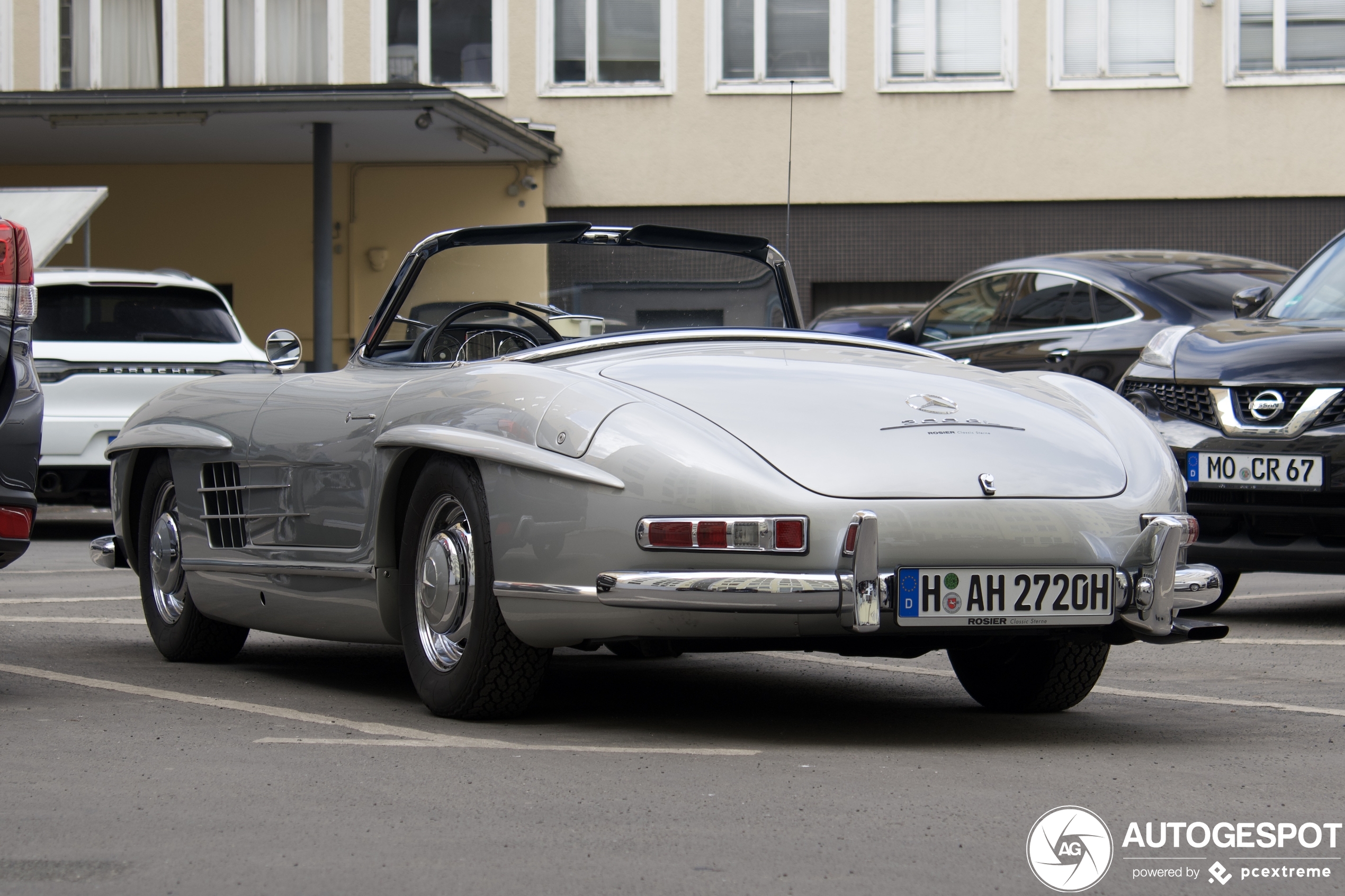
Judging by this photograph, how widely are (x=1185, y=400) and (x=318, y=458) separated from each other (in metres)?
3.75

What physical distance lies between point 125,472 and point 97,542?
0.36 m

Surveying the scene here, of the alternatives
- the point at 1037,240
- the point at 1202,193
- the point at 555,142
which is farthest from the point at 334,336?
the point at 1202,193

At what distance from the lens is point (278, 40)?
24.8 meters

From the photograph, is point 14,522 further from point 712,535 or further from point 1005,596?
point 1005,596

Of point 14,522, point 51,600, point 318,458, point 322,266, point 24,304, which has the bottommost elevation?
point 51,600

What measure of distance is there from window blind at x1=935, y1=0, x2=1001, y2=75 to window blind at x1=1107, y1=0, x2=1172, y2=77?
141cm

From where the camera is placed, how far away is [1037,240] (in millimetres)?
23938

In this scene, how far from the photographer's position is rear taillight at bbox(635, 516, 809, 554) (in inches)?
171

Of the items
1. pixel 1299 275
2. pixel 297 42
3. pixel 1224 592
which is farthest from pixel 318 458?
pixel 297 42

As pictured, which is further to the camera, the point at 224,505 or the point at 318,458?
the point at 224,505

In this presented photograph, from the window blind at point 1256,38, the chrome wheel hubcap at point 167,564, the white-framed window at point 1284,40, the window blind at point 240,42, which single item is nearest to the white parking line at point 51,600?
the chrome wheel hubcap at point 167,564

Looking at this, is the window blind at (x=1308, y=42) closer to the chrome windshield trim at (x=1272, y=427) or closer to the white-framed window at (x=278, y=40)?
the white-framed window at (x=278, y=40)

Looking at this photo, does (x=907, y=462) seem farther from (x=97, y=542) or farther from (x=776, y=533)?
(x=97, y=542)

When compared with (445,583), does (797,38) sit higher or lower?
higher
